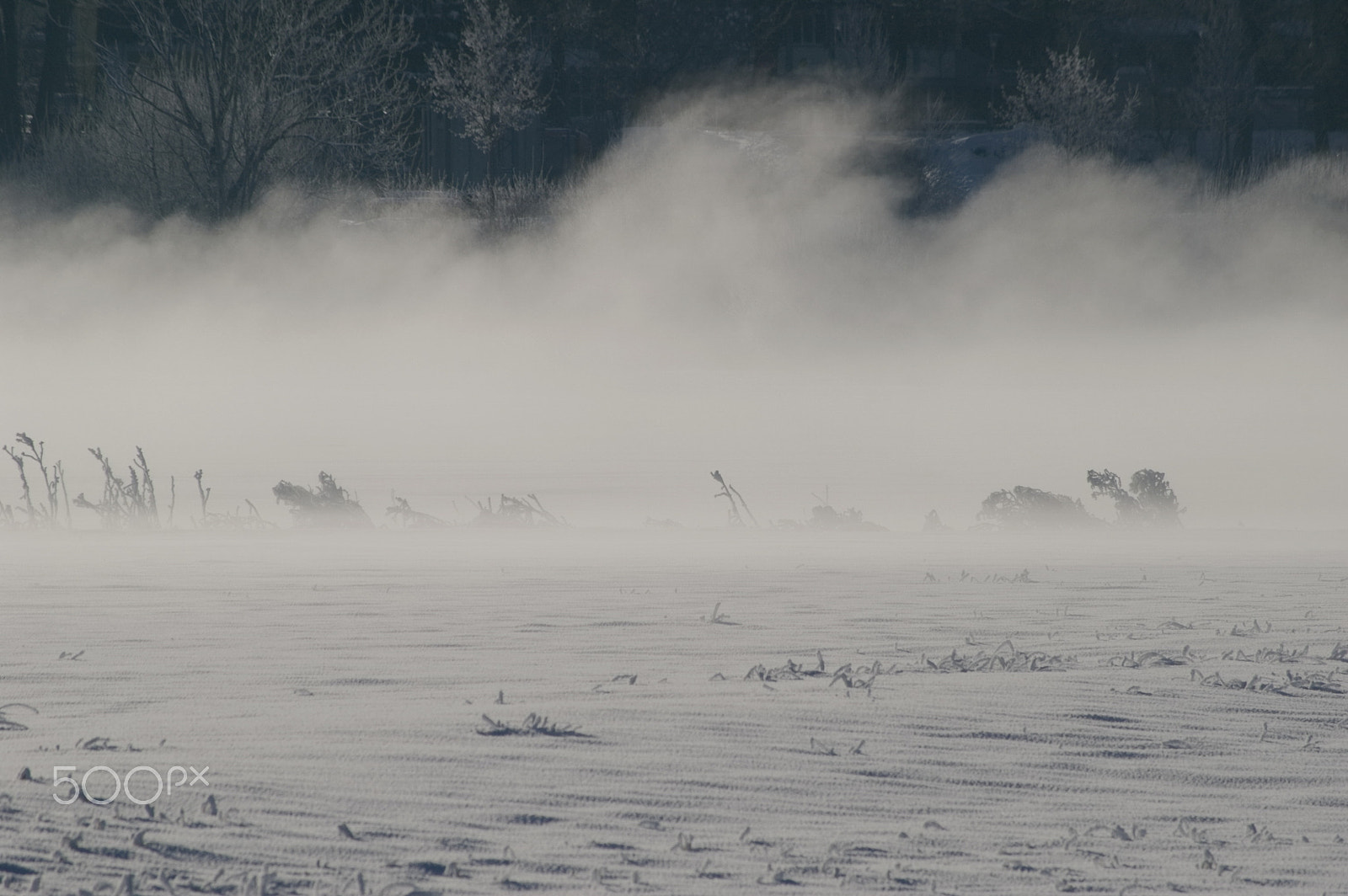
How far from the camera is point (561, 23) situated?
29000mm

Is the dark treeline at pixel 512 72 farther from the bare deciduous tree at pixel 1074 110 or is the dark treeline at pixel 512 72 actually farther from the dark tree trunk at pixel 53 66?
the bare deciduous tree at pixel 1074 110

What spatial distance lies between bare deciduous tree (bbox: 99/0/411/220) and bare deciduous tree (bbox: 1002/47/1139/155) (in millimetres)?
11504

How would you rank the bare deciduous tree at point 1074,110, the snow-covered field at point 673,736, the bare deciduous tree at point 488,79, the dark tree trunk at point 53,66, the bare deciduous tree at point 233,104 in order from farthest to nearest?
the bare deciduous tree at point 1074,110
the bare deciduous tree at point 488,79
the dark tree trunk at point 53,66
the bare deciduous tree at point 233,104
the snow-covered field at point 673,736

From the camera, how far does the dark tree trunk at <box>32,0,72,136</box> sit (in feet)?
86.5

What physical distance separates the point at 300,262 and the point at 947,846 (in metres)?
21.8

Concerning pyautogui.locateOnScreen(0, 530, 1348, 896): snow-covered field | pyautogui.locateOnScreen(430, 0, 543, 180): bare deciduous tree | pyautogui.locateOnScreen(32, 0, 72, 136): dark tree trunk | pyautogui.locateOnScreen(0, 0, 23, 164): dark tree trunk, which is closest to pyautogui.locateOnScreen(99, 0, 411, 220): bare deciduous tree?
pyautogui.locateOnScreen(0, 0, 23, 164): dark tree trunk

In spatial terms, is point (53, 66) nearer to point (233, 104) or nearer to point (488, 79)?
point (233, 104)

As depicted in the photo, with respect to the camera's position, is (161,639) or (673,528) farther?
(673,528)

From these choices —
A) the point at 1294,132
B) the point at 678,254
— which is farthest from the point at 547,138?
the point at 1294,132

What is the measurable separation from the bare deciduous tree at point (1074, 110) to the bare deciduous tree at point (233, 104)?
11.5 metres

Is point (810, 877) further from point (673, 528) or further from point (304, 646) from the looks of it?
point (673, 528)

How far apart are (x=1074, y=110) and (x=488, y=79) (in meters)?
9.77

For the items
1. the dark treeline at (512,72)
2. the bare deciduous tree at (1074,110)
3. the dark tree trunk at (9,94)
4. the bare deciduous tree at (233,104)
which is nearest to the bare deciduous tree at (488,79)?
the dark treeline at (512,72)

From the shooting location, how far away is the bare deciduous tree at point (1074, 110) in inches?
1088
